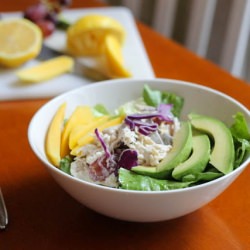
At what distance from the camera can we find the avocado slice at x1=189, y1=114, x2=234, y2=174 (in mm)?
790

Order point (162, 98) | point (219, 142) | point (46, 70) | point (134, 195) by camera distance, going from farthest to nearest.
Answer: point (46, 70), point (162, 98), point (219, 142), point (134, 195)

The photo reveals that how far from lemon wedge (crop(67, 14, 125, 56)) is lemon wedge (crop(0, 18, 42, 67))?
0.28 ft

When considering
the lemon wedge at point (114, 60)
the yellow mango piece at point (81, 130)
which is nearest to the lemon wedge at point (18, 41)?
the lemon wedge at point (114, 60)

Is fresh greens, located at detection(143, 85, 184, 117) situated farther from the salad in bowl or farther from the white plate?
the white plate

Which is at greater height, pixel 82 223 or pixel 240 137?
pixel 240 137

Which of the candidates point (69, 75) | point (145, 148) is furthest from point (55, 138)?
point (69, 75)

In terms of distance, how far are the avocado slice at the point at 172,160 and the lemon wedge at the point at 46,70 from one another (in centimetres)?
54

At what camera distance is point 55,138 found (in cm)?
89

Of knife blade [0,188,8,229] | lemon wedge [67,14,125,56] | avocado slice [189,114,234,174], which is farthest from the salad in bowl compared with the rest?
lemon wedge [67,14,125,56]

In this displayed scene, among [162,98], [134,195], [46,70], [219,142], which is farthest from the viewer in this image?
[46,70]

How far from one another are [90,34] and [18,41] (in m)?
0.17

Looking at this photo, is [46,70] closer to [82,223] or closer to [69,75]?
[69,75]

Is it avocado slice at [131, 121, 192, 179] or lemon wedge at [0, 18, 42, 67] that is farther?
lemon wedge at [0, 18, 42, 67]

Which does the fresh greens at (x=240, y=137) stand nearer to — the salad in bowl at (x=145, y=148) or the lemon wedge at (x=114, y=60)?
the salad in bowl at (x=145, y=148)
